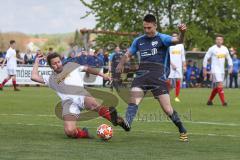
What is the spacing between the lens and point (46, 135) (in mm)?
13492

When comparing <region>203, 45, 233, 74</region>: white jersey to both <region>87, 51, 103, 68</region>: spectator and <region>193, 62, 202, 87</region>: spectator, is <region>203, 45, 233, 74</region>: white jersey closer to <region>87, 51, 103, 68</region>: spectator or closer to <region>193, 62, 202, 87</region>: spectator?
<region>87, 51, 103, 68</region>: spectator

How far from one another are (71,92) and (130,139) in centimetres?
152

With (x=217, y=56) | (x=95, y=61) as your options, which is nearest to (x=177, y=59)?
(x=217, y=56)

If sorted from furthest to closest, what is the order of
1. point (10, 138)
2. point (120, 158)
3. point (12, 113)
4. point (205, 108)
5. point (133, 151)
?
point (205, 108) < point (12, 113) < point (10, 138) < point (133, 151) < point (120, 158)

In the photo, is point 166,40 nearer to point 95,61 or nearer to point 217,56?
point 217,56

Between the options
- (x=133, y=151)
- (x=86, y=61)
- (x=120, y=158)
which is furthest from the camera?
(x=86, y=61)

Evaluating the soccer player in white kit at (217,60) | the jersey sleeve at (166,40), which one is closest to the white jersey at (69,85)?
the jersey sleeve at (166,40)

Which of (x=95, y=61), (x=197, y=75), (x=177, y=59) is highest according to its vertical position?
(x=177, y=59)

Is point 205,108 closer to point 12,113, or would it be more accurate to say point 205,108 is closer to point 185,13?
point 12,113

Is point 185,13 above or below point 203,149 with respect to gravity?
above

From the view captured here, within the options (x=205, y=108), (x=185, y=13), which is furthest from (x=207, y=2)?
(x=205, y=108)

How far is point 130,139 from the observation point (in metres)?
13.1

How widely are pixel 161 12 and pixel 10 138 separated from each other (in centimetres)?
4289

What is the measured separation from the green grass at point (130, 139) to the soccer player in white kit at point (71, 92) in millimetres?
383
